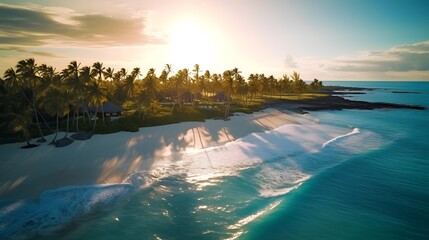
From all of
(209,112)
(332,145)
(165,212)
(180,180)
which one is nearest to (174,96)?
(209,112)

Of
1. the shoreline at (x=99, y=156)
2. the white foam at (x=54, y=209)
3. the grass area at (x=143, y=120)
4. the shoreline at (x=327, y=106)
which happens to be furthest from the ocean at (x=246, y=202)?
the shoreline at (x=327, y=106)

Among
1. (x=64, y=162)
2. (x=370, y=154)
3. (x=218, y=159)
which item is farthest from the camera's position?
(x=370, y=154)

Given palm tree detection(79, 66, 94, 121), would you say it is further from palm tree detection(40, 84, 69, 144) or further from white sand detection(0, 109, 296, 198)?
white sand detection(0, 109, 296, 198)

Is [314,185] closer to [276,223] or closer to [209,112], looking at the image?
[276,223]

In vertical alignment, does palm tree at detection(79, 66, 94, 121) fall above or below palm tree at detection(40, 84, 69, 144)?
above

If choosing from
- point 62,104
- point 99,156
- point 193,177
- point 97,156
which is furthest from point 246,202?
point 62,104

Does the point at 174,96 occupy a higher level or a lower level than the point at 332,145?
higher

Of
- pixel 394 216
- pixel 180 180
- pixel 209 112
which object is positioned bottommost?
pixel 394 216

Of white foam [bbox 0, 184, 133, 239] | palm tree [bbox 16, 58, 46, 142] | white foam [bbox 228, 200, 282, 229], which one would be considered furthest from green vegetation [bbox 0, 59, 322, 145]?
white foam [bbox 228, 200, 282, 229]
